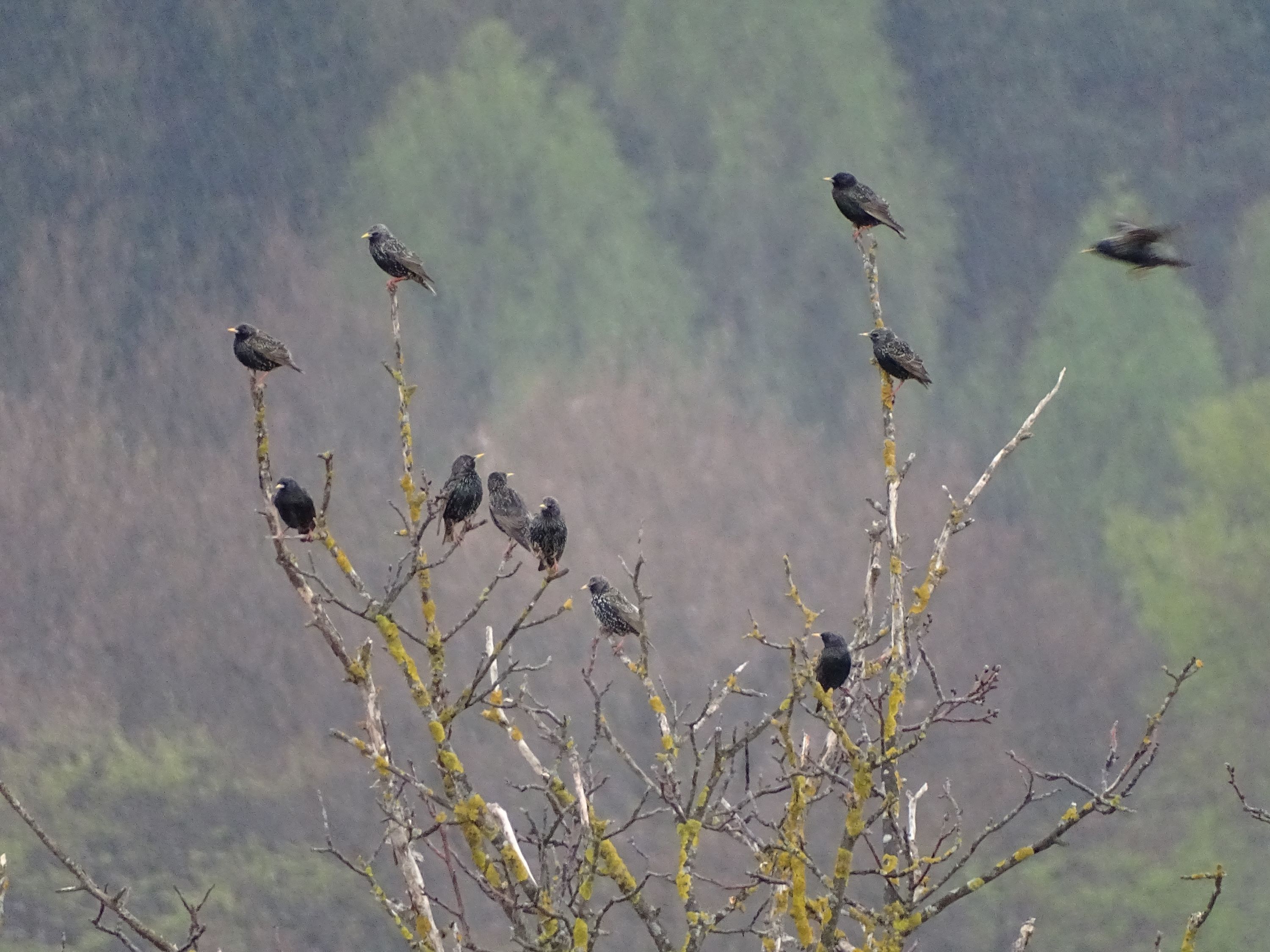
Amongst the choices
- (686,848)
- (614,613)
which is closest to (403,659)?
(686,848)

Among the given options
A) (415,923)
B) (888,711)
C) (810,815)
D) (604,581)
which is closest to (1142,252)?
(604,581)

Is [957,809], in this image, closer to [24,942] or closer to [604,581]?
[604,581]

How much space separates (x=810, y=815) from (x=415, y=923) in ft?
37.3

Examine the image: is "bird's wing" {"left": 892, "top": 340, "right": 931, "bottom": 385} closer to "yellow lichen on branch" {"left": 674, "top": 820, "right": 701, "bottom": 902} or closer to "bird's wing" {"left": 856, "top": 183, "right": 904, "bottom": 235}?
"bird's wing" {"left": 856, "top": 183, "right": 904, "bottom": 235}

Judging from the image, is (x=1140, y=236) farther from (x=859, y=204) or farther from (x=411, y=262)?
(x=411, y=262)

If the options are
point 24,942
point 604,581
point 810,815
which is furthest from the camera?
point 810,815

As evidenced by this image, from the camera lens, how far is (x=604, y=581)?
296 inches

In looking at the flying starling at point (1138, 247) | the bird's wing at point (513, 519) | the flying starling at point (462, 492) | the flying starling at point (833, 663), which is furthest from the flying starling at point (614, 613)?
the flying starling at point (1138, 247)

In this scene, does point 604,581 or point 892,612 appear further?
point 604,581

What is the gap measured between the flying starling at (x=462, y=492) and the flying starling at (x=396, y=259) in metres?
1.25

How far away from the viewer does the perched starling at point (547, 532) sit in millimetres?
6340

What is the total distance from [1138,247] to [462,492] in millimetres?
4031

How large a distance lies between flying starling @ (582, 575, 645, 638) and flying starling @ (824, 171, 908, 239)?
2500 mm

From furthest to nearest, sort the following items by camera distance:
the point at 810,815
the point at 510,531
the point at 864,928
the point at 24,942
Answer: the point at 810,815
the point at 24,942
the point at 510,531
the point at 864,928
